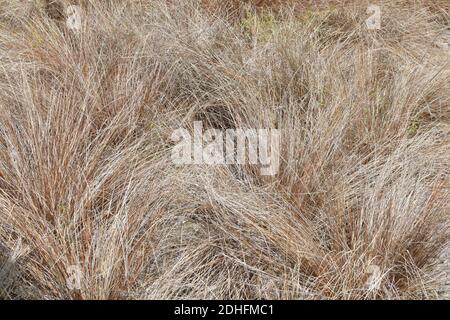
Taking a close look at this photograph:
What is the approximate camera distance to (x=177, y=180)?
213cm

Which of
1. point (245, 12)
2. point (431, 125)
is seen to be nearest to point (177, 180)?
point (431, 125)

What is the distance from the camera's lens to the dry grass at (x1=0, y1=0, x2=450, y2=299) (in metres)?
1.78

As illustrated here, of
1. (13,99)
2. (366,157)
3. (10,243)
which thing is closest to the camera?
(10,243)

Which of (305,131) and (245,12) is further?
(245,12)

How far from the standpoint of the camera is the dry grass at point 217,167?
5.83ft

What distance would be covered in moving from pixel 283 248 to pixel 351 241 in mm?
251

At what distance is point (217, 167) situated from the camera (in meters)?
2.22

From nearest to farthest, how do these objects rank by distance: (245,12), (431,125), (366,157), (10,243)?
(10,243), (366,157), (431,125), (245,12)

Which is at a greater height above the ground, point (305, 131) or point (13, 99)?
point (13, 99)

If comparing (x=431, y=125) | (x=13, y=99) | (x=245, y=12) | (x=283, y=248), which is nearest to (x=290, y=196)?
(x=283, y=248)

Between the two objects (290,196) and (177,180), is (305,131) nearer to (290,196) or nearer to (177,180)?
(290,196)
